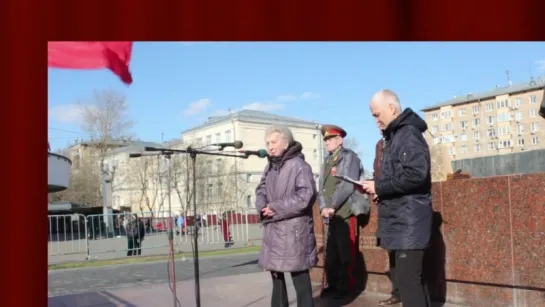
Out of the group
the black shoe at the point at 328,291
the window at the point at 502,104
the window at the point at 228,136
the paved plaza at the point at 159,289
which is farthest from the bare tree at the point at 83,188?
the window at the point at 502,104

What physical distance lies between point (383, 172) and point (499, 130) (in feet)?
225

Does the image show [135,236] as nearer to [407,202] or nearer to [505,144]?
[407,202]

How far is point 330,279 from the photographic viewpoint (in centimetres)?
555

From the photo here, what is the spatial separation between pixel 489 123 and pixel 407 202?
2619 inches

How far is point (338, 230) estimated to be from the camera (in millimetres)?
5266

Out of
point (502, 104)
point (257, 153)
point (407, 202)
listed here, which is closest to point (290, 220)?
point (257, 153)

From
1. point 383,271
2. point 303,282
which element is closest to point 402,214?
point 303,282

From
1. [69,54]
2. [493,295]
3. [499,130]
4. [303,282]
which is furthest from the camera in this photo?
[499,130]

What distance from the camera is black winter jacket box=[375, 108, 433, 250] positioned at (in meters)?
3.41

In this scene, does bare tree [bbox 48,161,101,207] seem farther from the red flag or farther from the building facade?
the red flag

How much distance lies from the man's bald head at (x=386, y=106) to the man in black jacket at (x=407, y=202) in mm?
41

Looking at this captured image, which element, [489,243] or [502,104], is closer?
[489,243]

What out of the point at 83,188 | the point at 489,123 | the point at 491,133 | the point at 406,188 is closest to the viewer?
the point at 406,188

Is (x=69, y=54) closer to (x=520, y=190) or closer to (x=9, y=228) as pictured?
(x=9, y=228)
